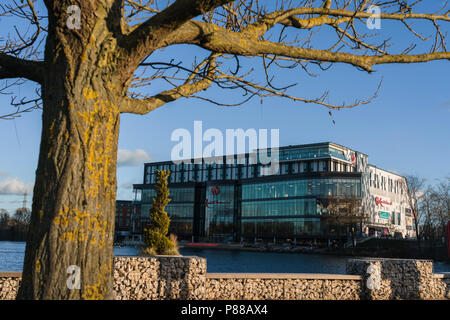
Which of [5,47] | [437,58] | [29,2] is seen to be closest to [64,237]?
[29,2]

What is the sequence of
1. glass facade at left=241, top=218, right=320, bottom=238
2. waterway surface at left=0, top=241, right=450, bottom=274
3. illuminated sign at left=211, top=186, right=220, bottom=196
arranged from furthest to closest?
1. illuminated sign at left=211, top=186, right=220, bottom=196
2. glass facade at left=241, top=218, right=320, bottom=238
3. waterway surface at left=0, top=241, right=450, bottom=274

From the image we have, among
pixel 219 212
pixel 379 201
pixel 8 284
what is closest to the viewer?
pixel 8 284

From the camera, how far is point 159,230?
18.7 meters

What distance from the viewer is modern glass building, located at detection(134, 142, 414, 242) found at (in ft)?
238

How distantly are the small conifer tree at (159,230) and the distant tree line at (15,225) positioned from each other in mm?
84404

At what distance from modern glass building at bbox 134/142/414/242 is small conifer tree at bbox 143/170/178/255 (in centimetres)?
4981

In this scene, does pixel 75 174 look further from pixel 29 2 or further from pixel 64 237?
pixel 29 2

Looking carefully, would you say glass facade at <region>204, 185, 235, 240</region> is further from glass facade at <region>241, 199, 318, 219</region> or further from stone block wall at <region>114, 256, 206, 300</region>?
stone block wall at <region>114, 256, 206, 300</region>

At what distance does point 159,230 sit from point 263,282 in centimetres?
814

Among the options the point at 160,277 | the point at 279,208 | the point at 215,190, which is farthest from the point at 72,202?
the point at 215,190

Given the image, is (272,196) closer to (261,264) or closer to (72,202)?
(261,264)

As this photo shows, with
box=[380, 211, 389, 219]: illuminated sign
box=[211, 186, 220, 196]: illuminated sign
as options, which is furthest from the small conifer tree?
box=[380, 211, 389, 219]: illuminated sign

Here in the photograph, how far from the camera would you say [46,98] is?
3410 millimetres

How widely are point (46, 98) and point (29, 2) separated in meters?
1.89
